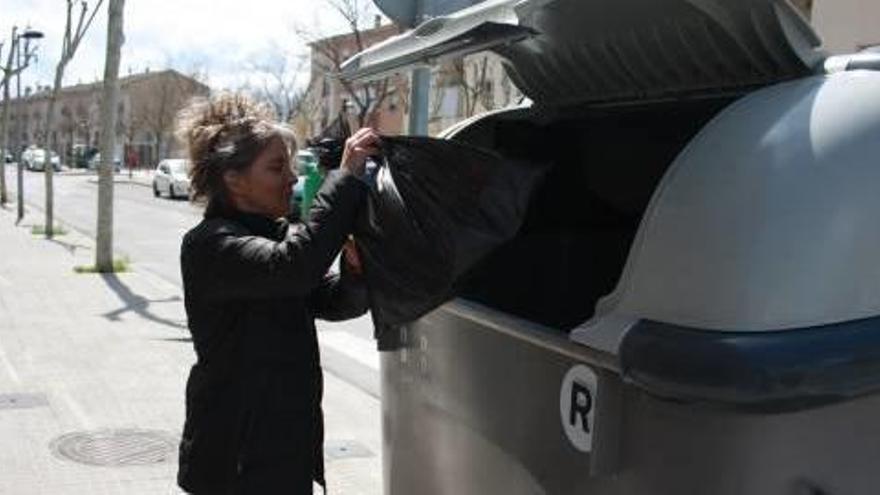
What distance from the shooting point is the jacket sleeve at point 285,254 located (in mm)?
2393

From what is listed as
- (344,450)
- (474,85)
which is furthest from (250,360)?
(474,85)

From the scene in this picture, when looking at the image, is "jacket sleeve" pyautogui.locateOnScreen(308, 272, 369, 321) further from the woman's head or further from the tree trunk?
A: the tree trunk

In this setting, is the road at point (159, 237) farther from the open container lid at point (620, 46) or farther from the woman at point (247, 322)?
the open container lid at point (620, 46)

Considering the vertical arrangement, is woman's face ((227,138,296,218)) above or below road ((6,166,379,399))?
above

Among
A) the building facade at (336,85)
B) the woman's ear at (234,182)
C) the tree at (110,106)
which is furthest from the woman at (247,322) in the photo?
the building facade at (336,85)

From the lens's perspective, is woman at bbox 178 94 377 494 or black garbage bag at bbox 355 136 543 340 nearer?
black garbage bag at bbox 355 136 543 340

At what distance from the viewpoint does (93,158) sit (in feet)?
233

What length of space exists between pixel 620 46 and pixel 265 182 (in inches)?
36.5

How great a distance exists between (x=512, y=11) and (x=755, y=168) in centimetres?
62

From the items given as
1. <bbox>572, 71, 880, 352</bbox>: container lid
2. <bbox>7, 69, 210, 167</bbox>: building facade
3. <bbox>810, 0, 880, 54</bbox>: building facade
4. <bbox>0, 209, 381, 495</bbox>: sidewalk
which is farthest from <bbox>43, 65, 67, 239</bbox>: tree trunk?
<bbox>7, 69, 210, 167</bbox>: building facade

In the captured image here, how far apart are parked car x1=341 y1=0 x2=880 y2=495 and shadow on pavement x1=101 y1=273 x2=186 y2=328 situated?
7.46m

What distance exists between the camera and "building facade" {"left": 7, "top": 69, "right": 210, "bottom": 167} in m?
76.6

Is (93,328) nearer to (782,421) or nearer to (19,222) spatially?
(782,421)

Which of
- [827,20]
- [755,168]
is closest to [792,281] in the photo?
[755,168]
